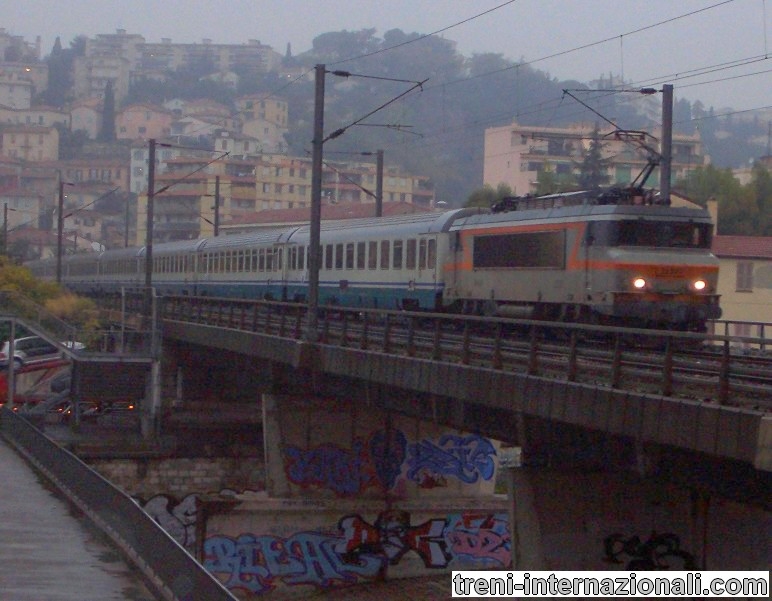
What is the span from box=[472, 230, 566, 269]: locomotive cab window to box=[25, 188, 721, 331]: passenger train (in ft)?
0.08

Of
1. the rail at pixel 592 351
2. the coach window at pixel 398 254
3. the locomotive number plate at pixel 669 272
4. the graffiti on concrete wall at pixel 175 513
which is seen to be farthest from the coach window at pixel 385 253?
the locomotive number plate at pixel 669 272

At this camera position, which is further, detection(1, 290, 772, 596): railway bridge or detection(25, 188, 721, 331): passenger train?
detection(25, 188, 721, 331): passenger train

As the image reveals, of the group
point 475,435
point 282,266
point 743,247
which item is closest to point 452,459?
point 475,435

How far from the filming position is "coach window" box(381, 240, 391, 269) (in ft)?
115

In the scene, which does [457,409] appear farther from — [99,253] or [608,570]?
[99,253]

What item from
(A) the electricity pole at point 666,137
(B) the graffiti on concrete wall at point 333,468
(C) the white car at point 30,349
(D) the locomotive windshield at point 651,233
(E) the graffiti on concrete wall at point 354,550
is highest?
(A) the electricity pole at point 666,137

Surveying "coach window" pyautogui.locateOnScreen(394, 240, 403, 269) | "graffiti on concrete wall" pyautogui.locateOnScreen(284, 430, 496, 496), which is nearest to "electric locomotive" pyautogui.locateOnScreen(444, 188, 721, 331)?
"coach window" pyautogui.locateOnScreen(394, 240, 403, 269)

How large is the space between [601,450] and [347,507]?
17148 mm

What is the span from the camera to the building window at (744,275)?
175 feet

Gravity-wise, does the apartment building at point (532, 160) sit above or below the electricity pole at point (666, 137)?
above

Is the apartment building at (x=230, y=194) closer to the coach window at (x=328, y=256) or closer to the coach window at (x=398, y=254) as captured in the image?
the coach window at (x=328, y=256)

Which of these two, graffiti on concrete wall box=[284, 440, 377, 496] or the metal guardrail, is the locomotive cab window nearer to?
graffiti on concrete wall box=[284, 440, 377, 496]

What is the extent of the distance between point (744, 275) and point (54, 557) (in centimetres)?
4100

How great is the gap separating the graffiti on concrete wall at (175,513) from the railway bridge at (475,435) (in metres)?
2.24
